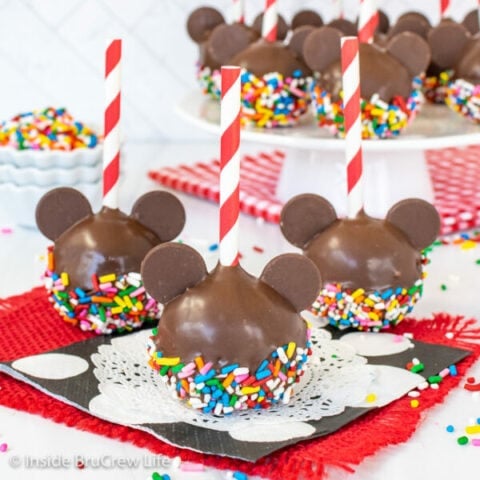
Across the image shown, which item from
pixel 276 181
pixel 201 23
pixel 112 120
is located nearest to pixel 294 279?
pixel 112 120

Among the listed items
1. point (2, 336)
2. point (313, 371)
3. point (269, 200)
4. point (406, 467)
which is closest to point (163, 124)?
point (269, 200)

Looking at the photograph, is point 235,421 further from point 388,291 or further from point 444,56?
point 444,56

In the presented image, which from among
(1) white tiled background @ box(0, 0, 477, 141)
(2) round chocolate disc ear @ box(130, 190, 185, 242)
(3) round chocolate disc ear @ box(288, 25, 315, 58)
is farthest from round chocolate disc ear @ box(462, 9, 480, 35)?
(2) round chocolate disc ear @ box(130, 190, 185, 242)

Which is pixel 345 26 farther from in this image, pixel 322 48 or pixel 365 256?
pixel 365 256

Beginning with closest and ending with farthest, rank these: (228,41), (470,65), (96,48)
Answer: (470,65) → (228,41) → (96,48)

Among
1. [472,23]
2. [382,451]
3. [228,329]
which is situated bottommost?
[382,451]

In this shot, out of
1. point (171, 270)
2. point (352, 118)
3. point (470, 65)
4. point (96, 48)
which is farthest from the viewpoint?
point (96, 48)

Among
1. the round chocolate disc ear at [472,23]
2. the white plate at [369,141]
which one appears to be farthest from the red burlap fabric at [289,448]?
the round chocolate disc ear at [472,23]
